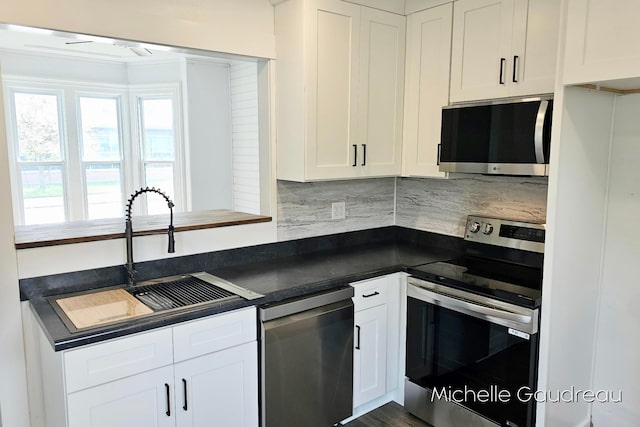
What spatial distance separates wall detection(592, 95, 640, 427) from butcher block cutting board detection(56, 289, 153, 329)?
7.33 feet

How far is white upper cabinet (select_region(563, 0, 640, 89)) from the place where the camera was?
5.55 ft

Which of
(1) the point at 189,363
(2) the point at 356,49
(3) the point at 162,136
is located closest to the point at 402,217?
(2) the point at 356,49

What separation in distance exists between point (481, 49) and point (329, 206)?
Result: 1.29 m

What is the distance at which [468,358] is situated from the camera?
2.30 m

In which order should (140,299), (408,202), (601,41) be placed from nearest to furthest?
A: (601,41) → (140,299) → (408,202)

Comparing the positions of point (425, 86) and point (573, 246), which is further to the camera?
point (425, 86)

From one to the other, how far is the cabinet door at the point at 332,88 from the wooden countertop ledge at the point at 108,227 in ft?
1.69

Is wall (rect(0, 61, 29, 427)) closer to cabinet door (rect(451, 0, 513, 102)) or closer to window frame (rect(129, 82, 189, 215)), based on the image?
cabinet door (rect(451, 0, 513, 102))

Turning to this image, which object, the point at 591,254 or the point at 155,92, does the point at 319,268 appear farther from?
the point at 155,92

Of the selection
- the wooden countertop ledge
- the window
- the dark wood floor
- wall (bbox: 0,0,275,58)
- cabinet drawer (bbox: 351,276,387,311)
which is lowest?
the dark wood floor

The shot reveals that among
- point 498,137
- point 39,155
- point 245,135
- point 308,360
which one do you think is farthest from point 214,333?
point 39,155

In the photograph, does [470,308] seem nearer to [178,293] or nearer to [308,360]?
[308,360]

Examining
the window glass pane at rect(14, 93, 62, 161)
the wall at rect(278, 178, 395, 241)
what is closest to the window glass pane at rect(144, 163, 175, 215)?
the window glass pane at rect(14, 93, 62, 161)

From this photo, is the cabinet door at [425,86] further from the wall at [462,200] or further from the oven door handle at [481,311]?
the oven door handle at [481,311]
